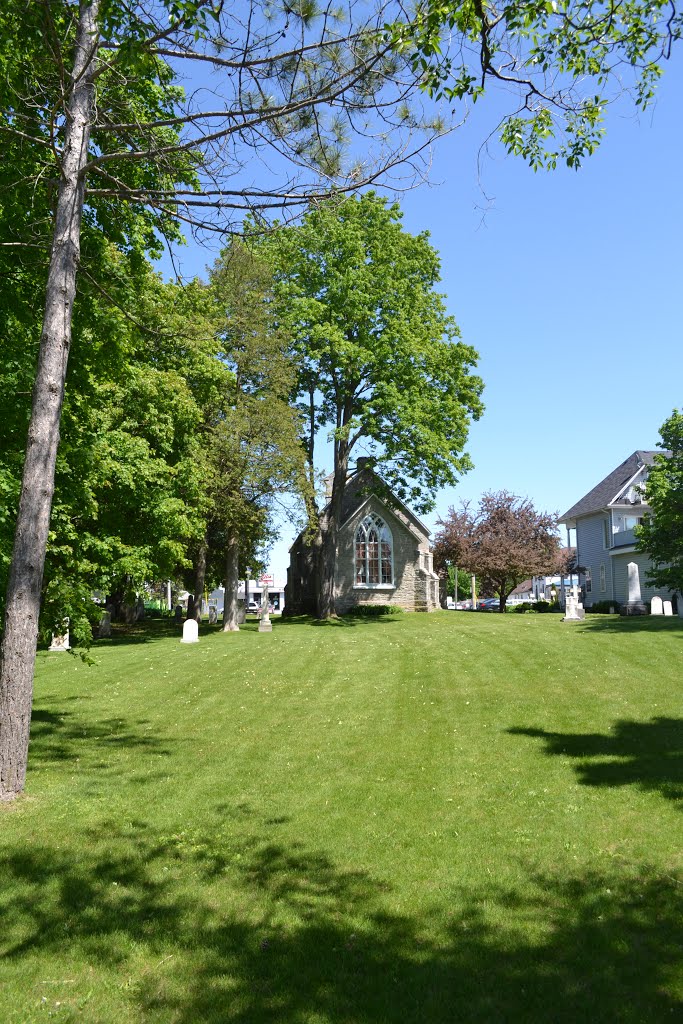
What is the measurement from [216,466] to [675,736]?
2359cm

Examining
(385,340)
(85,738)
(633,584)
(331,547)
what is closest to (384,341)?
(385,340)

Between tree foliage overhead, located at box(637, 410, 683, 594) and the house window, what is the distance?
629 inches

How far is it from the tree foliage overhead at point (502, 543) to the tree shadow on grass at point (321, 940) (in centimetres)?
4012

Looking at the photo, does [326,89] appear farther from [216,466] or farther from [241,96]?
[216,466]

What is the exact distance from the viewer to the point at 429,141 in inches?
317

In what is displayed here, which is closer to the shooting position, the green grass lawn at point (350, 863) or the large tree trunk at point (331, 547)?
the green grass lawn at point (350, 863)

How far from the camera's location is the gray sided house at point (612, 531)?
4306 cm

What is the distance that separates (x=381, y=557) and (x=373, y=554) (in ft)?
1.65

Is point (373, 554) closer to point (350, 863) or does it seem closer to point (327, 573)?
point (327, 573)

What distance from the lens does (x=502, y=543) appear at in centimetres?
4572

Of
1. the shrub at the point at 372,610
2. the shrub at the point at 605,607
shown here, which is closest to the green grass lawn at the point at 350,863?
the shrub at the point at 372,610

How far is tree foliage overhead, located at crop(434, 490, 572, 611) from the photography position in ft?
149

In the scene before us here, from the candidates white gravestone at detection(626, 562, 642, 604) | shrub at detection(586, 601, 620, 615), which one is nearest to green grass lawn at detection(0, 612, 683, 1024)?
white gravestone at detection(626, 562, 642, 604)

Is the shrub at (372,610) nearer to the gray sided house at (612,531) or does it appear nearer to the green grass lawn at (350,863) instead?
the gray sided house at (612,531)
